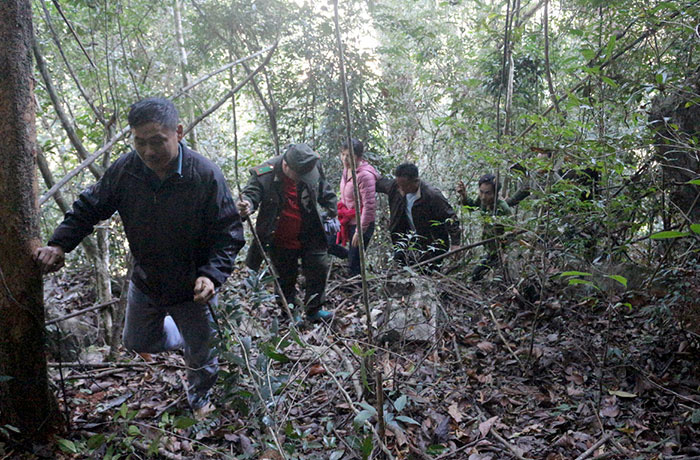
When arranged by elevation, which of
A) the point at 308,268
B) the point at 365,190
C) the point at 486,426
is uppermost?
the point at 365,190

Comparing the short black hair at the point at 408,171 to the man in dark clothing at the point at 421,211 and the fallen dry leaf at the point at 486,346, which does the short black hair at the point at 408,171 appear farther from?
the fallen dry leaf at the point at 486,346

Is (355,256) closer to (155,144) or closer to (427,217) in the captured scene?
(427,217)

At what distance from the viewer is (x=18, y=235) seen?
2.48 meters

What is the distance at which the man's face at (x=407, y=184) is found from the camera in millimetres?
5926

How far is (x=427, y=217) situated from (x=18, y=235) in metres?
4.38

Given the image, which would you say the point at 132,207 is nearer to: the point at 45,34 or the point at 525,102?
the point at 45,34

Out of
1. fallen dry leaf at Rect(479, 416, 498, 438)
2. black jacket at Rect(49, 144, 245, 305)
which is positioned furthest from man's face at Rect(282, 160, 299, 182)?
fallen dry leaf at Rect(479, 416, 498, 438)

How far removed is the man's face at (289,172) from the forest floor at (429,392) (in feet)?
4.52

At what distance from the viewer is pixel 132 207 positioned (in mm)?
3047

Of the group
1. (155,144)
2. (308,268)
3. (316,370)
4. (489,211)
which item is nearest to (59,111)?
(155,144)

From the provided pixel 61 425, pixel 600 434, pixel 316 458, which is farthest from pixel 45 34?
pixel 600 434

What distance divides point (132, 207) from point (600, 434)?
127 inches

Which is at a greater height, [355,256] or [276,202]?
[276,202]

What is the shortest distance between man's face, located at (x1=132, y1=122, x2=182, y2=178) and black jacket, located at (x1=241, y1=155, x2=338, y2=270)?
1.64m
